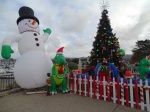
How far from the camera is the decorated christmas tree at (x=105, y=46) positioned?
9.24m

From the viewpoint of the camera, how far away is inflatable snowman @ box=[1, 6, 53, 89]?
6.85 m

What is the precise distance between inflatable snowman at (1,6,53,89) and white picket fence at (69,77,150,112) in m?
1.65

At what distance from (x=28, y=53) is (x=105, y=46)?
4.75 metres

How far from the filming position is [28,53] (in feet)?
23.6

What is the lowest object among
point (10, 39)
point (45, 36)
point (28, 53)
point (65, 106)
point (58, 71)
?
point (65, 106)

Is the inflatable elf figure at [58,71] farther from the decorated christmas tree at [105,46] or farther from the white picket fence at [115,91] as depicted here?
the decorated christmas tree at [105,46]

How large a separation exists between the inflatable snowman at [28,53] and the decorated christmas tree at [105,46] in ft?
11.1

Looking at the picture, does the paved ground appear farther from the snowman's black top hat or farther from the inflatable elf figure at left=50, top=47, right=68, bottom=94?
the snowman's black top hat

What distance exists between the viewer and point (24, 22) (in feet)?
25.1

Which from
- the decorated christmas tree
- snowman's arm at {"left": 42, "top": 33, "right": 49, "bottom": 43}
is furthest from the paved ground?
the decorated christmas tree

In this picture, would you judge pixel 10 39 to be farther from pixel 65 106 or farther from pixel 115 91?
pixel 115 91

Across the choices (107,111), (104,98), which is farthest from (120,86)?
(107,111)

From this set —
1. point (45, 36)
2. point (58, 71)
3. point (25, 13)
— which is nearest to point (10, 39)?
point (25, 13)

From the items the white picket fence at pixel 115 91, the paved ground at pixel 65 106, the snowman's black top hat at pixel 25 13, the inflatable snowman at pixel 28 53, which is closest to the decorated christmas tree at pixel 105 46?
the white picket fence at pixel 115 91
